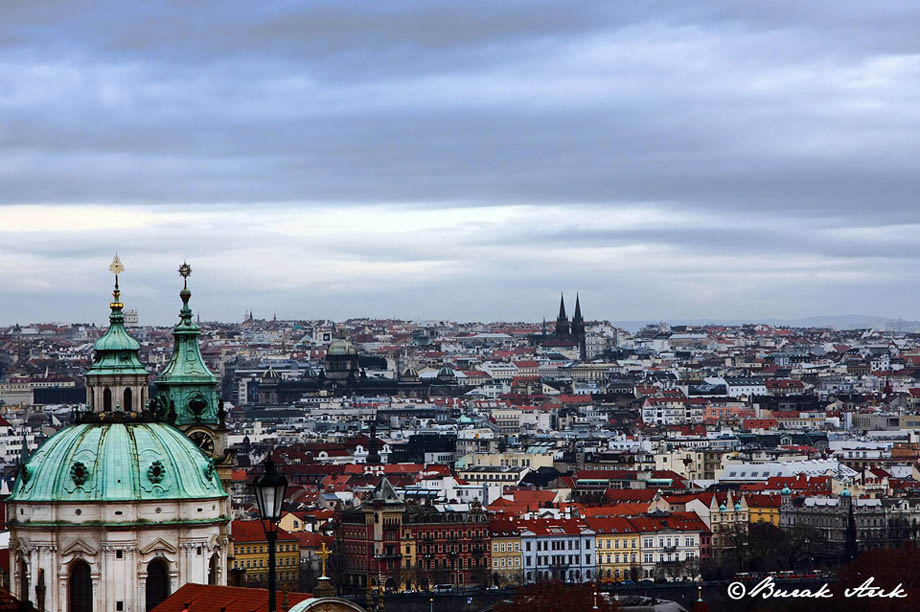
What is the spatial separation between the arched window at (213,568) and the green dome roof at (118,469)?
2.76ft

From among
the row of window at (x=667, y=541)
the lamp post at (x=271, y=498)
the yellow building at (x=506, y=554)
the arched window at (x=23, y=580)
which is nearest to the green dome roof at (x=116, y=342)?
the arched window at (x=23, y=580)

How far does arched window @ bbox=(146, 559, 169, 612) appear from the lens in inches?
1785

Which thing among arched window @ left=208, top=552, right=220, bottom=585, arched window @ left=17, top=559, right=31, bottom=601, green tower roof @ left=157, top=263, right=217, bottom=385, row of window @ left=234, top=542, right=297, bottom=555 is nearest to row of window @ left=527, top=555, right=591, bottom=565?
row of window @ left=234, top=542, right=297, bottom=555

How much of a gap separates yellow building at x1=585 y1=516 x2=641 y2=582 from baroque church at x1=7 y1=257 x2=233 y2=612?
2076 inches

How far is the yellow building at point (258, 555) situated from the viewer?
90.4 m

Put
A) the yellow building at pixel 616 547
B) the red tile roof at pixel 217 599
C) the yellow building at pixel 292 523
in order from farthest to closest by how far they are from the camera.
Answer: the yellow building at pixel 292 523 → the yellow building at pixel 616 547 → the red tile roof at pixel 217 599

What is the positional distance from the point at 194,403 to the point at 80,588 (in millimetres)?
6416

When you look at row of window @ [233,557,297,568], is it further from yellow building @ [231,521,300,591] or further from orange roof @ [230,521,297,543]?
orange roof @ [230,521,297,543]

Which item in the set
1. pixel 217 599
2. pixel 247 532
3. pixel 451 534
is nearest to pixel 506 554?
pixel 451 534

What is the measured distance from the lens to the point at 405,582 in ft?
315

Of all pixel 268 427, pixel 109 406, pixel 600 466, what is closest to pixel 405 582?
pixel 600 466

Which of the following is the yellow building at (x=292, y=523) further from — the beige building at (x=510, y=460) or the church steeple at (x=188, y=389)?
the church steeple at (x=188, y=389)

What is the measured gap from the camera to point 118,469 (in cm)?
4612

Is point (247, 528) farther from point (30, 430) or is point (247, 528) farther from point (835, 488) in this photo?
point (30, 430)
